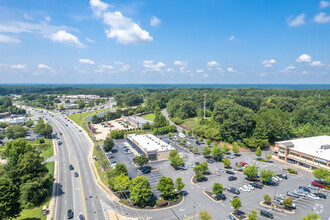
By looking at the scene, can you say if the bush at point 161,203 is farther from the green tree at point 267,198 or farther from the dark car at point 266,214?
the green tree at point 267,198

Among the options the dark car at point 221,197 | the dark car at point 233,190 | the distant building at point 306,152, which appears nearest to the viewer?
the dark car at point 221,197

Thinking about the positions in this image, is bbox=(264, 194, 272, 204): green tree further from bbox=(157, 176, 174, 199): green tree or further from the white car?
bbox=(157, 176, 174, 199): green tree

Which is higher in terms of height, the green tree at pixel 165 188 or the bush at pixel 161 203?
the green tree at pixel 165 188

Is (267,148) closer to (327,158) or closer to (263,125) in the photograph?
(263,125)

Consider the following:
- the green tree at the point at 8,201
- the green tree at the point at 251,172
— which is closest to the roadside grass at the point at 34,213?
the green tree at the point at 8,201

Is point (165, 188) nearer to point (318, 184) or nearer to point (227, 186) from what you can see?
point (227, 186)

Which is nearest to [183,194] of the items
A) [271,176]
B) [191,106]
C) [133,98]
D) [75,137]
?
[271,176]

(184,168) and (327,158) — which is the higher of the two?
(327,158)
